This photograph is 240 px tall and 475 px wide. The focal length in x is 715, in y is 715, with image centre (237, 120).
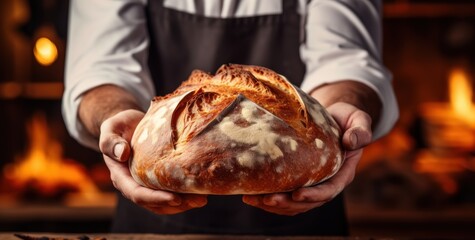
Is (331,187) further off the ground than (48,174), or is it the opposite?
(331,187)

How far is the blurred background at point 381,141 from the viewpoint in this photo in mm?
3373

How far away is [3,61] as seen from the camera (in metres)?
4.78

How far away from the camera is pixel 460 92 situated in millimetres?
4836

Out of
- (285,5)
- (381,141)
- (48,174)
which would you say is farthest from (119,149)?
(381,141)

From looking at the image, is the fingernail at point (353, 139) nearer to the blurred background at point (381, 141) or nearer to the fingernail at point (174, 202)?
the fingernail at point (174, 202)

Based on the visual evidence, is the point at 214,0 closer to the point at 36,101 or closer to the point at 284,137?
the point at 284,137

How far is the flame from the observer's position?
15.7ft

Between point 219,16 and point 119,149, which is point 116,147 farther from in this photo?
point 219,16

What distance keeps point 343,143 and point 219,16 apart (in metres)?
0.79

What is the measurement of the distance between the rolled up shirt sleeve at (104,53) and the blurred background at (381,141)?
4.73 feet

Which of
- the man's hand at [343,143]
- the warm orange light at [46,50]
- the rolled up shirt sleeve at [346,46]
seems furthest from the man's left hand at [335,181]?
the warm orange light at [46,50]

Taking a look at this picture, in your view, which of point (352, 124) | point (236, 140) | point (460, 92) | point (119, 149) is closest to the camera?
point (236, 140)

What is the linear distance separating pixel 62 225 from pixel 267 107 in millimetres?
2220

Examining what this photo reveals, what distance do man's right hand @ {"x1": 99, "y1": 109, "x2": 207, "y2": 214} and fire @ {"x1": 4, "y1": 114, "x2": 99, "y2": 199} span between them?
2.06 meters
